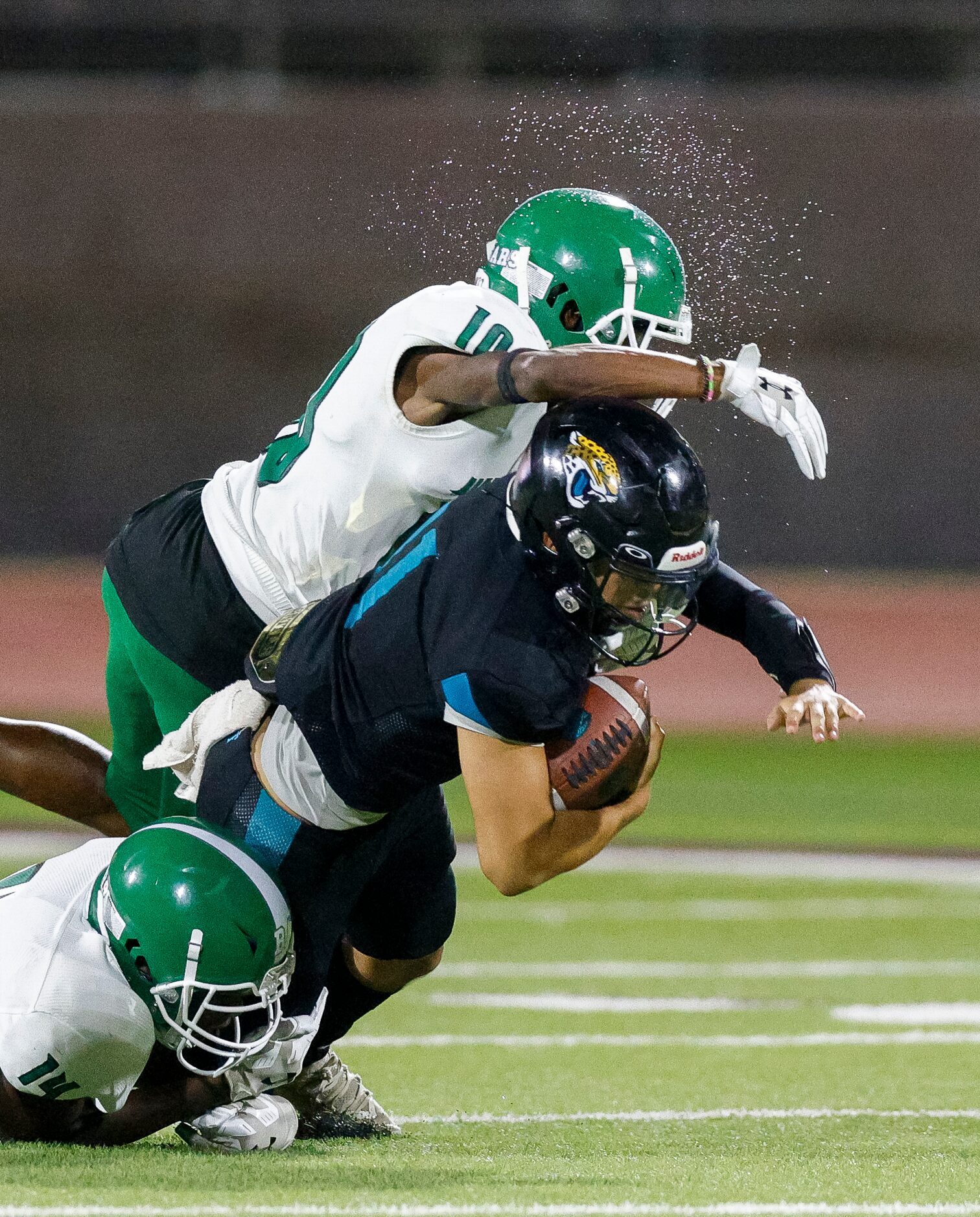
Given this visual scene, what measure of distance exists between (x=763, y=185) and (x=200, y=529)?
11749mm

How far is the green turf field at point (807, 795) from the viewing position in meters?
8.82

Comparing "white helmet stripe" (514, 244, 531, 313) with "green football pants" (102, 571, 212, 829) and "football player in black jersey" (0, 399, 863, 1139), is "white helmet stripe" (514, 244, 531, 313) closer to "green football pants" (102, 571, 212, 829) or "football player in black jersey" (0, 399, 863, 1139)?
"football player in black jersey" (0, 399, 863, 1139)

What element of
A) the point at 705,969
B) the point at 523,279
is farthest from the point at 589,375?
the point at 705,969

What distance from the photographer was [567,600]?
9.56 ft

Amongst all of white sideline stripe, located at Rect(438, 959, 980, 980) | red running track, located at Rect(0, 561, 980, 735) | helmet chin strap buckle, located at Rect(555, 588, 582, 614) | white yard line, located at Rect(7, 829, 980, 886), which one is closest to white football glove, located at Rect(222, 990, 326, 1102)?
helmet chin strap buckle, located at Rect(555, 588, 582, 614)

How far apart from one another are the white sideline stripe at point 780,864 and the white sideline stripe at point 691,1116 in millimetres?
3882

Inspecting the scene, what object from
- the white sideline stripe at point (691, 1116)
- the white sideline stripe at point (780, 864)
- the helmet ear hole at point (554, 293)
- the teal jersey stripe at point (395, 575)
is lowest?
the white sideline stripe at point (780, 864)

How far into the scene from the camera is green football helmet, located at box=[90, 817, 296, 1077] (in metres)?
3.10

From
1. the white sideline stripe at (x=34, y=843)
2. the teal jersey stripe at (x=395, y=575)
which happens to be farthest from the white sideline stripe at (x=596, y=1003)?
the white sideline stripe at (x=34, y=843)

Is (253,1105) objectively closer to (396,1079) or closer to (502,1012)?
(396,1079)

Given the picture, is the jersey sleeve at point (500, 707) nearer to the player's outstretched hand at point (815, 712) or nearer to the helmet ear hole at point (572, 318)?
the player's outstretched hand at point (815, 712)

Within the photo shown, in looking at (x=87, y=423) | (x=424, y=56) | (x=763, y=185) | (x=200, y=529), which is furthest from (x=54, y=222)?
(x=200, y=529)

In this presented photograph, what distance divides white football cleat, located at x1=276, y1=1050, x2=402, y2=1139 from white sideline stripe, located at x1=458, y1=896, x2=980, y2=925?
10.4ft

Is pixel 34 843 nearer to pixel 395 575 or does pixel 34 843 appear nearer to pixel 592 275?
pixel 592 275
